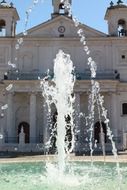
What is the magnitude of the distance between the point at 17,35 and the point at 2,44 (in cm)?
181

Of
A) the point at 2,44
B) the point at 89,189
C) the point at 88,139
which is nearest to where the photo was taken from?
the point at 89,189

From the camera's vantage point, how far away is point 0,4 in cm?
4381

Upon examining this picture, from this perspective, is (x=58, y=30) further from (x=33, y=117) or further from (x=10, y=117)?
(x=10, y=117)

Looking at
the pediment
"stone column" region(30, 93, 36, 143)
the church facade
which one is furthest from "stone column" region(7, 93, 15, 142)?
the pediment

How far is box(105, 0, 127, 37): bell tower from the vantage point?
42250 millimetres

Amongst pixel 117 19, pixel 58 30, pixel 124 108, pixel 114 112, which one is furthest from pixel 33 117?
pixel 117 19

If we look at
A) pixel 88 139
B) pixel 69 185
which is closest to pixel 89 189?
pixel 69 185

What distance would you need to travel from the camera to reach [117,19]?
4234 cm

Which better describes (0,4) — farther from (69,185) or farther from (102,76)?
(69,185)

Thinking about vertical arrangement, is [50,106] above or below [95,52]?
below

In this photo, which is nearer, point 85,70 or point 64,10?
point 85,70

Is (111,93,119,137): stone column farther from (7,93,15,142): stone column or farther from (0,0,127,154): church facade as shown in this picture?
(7,93,15,142): stone column

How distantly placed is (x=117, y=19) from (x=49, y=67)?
837 cm

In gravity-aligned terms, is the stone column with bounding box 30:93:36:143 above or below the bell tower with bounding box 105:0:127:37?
below
